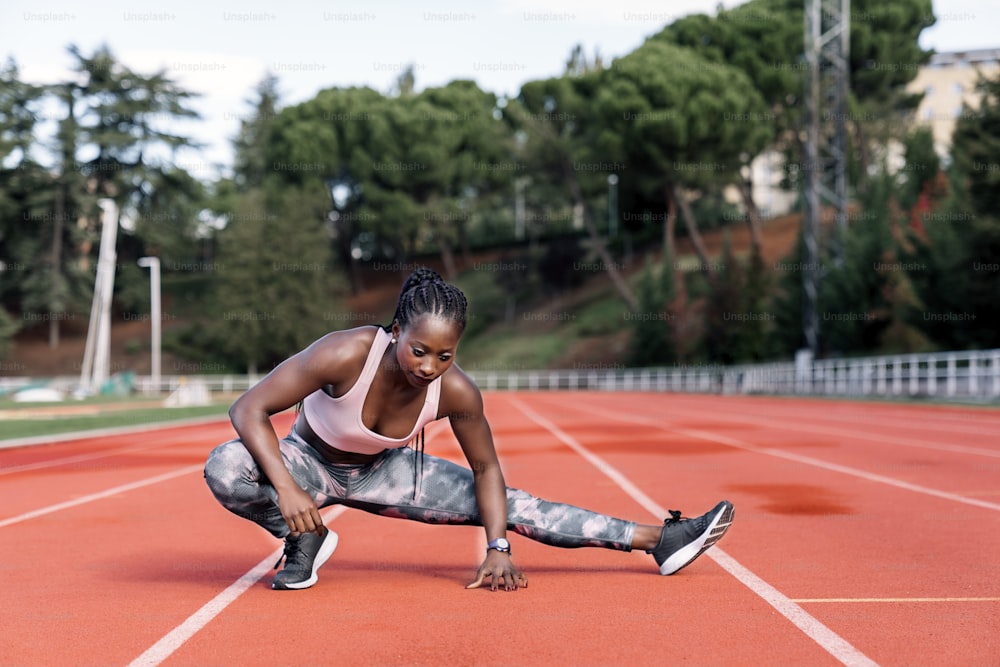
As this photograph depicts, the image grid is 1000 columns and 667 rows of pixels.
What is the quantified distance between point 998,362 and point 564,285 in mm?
52206

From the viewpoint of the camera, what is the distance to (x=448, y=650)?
4.08 metres

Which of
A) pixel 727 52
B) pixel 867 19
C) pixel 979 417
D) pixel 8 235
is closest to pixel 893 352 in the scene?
pixel 979 417

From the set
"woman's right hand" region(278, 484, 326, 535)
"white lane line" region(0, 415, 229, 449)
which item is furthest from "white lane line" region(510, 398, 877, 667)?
"white lane line" region(0, 415, 229, 449)

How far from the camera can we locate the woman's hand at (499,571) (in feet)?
16.5

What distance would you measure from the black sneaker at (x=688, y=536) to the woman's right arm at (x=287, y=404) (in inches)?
65.7

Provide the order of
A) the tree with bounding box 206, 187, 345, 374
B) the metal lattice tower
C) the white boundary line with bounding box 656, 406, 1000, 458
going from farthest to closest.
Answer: the tree with bounding box 206, 187, 345, 374, the metal lattice tower, the white boundary line with bounding box 656, 406, 1000, 458

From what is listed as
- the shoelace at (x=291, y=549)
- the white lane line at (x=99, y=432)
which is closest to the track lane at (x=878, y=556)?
the shoelace at (x=291, y=549)

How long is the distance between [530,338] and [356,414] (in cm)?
6764

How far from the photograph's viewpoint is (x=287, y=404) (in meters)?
4.62

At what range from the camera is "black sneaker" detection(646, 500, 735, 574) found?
5219mm

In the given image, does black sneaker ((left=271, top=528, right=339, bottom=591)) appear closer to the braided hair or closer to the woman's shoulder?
the woman's shoulder

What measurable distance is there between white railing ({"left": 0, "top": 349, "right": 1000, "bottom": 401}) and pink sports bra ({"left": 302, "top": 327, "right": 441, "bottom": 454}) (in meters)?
21.9

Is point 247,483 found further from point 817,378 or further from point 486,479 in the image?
point 817,378

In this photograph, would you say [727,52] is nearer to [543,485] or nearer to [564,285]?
[564,285]
